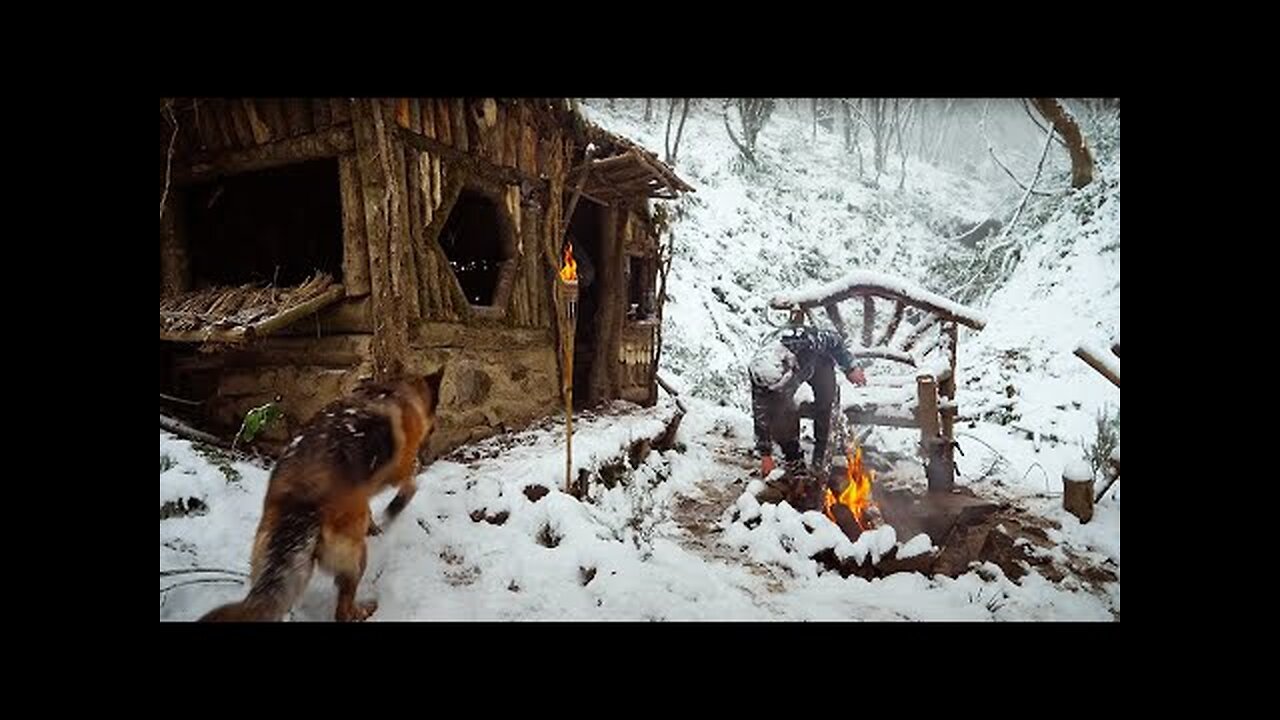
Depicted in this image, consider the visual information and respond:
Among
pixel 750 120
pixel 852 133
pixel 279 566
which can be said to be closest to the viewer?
pixel 279 566

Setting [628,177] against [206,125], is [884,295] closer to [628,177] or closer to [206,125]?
[628,177]

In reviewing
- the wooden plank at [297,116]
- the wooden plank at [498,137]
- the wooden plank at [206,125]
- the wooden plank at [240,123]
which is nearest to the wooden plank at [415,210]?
the wooden plank at [297,116]

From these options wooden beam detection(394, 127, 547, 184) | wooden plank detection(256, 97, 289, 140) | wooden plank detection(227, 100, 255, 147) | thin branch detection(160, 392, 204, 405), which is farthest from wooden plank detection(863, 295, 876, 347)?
thin branch detection(160, 392, 204, 405)

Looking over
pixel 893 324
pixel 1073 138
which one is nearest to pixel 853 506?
pixel 893 324

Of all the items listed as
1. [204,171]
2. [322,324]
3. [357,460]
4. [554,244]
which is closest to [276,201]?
[204,171]

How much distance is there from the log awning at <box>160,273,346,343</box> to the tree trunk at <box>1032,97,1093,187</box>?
29.3 feet

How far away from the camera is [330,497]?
2.16 metres

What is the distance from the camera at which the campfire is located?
12.8 ft

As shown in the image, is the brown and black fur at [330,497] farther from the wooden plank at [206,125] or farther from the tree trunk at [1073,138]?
the tree trunk at [1073,138]

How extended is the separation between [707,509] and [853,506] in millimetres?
1282

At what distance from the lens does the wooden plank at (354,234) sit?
4.03 metres
